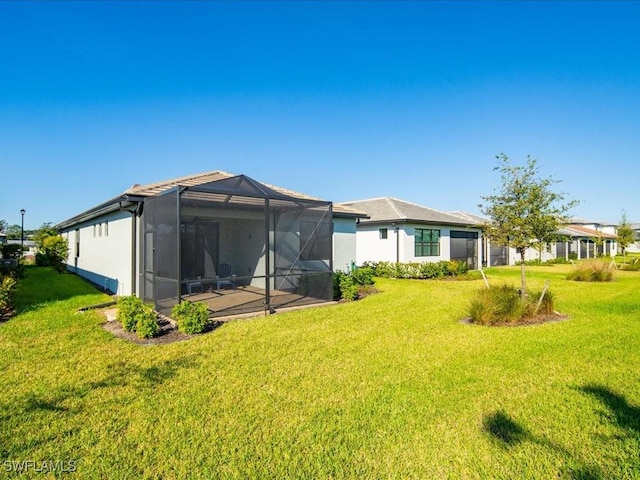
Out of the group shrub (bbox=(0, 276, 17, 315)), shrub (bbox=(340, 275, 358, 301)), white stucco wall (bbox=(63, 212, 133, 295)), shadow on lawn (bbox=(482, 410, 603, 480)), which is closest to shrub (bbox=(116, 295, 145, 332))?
shrub (bbox=(0, 276, 17, 315))

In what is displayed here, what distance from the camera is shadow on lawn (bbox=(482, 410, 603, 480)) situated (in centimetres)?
260

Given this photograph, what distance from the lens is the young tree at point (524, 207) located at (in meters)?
8.20

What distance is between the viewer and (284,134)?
53.7 feet

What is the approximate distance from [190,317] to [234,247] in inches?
228

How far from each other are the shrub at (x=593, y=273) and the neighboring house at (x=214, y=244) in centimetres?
1203

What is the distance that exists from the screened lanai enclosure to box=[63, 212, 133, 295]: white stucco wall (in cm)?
110

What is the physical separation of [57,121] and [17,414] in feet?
42.6

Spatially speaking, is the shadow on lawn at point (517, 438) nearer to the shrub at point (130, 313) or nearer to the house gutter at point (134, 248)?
the shrub at point (130, 313)

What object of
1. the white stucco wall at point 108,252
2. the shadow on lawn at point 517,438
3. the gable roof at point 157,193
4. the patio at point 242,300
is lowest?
the shadow on lawn at point 517,438

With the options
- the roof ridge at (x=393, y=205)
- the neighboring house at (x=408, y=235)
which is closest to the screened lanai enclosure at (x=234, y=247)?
the neighboring house at (x=408, y=235)

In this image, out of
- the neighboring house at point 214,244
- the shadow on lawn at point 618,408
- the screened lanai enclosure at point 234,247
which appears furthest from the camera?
the neighboring house at point 214,244

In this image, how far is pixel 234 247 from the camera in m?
12.1

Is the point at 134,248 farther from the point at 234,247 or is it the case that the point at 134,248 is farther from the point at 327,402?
the point at 327,402

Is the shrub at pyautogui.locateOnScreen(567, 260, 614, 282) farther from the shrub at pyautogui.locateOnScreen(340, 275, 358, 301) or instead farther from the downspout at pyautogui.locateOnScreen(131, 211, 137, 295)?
the downspout at pyautogui.locateOnScreen(131, 211, 137, 295)
